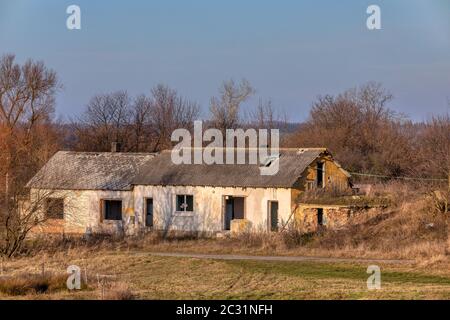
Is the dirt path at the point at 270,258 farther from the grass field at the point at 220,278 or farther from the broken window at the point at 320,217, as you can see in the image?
the broken window at the point at 320,217

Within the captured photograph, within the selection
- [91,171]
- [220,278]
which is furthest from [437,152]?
[220,278]

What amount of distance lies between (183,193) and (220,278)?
16771 mm

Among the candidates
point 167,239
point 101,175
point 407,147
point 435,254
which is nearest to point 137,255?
point 167,239

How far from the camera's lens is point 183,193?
138 ft

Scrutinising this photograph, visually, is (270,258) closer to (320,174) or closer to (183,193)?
(320,174)

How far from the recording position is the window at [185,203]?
138ft

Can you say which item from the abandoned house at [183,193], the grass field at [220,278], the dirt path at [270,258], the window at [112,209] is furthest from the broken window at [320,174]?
the grass field at [220,278]

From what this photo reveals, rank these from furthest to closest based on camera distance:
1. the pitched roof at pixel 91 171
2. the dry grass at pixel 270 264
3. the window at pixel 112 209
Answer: the window at pixel 112 209
the pitched roof at pixel 91 171
the dry grass at pixel 270 264

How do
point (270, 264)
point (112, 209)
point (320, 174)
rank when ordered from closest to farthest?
point (270, 264), point (320, 174), point (112, 209)

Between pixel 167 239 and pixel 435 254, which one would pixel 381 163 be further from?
pixel 435 254

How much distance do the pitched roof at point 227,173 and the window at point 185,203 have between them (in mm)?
669

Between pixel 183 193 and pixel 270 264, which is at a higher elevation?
pixel 183 193

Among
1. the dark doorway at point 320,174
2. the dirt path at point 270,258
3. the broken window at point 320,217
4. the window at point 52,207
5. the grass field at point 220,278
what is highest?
the dark doorway at point 320,174
